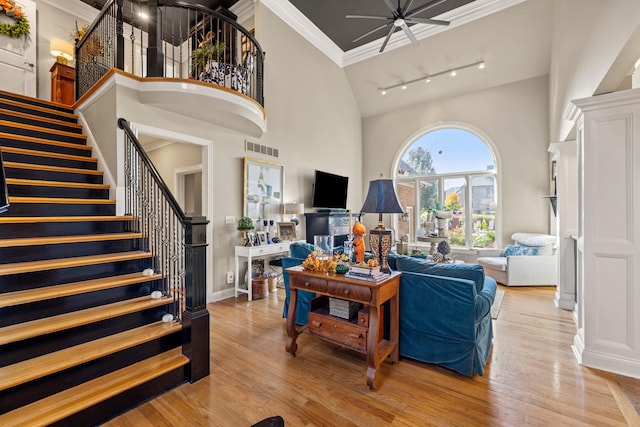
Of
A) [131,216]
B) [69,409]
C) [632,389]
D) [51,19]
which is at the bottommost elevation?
[632,389]

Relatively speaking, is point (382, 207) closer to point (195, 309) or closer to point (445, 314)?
point (445, 314)

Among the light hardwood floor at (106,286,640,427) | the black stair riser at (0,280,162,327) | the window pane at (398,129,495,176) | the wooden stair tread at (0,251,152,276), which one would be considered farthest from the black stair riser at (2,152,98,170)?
the window pane at (398,129,495,176)

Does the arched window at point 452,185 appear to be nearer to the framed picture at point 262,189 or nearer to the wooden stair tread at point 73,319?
the framed picture at point 262,189

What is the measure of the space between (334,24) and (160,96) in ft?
13.8

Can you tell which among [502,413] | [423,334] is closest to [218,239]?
[423,334]

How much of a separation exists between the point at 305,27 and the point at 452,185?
503 cm

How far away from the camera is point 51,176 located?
308 cm

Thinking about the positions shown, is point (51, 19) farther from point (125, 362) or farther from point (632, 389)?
point (632, 389)

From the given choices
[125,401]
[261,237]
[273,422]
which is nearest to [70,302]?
[125,401]

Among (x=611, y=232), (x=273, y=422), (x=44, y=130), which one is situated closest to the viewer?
(x=273, y=422)

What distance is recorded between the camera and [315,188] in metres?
6.14

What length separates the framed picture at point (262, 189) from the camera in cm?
478

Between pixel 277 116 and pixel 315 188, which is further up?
pixel 277 116

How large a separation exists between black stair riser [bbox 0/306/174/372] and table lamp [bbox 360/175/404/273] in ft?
6.60
